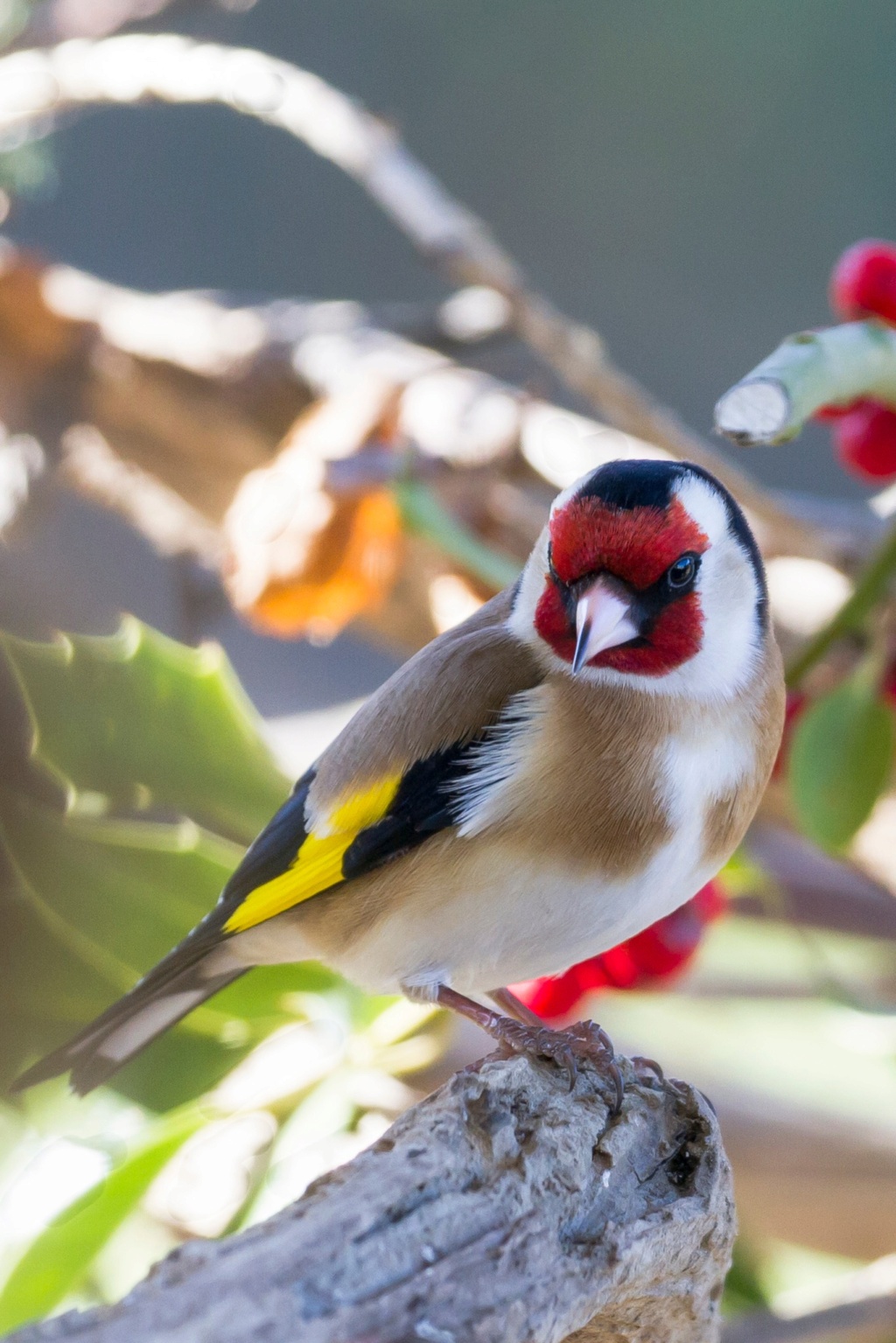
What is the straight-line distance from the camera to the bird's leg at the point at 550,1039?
2.48ft

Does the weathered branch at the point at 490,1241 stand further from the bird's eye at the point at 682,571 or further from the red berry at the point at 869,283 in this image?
the red berry at the point at 869,283

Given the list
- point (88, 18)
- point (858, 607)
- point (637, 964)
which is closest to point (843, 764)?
point (858, 607)

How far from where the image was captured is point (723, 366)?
8.30 ft

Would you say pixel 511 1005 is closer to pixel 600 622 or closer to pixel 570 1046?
pixel 570 1046

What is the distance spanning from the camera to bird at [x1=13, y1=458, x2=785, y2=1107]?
2.60 feet

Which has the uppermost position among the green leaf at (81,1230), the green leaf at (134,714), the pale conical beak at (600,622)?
the pale conical beak at (600,622)

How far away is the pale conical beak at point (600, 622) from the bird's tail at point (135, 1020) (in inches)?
14.1

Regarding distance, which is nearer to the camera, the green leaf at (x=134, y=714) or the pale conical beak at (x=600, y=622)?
the pale conical beak at (x=600, y=622)

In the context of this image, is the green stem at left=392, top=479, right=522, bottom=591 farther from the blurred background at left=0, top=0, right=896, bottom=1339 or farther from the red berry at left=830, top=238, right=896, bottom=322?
the red berry at left=830, top=238, right=896, bottom=322

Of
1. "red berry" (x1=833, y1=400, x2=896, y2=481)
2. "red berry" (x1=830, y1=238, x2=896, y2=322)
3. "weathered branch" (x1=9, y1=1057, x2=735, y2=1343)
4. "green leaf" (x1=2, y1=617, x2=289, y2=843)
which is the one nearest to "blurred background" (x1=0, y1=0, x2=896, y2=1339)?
"green leaf" (x1=2, y1=617, x2=289, y2=843)

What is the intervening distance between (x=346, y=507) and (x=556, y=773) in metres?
0.59

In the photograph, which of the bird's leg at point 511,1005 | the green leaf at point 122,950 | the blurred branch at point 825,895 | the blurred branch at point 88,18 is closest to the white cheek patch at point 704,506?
the bird's leg at point 511,1005

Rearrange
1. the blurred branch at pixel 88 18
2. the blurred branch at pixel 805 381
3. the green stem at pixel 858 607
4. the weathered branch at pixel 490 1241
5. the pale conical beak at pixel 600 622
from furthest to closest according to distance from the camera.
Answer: the blurred branch at pixel 88 18 < the green stem at pixel 858 607 < the pale conical beak at pixel 600 622 < the blurred branch at pixel 805 381 < the weathered branch at pixel 490 1241

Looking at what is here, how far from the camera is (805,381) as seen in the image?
694 millimetres
